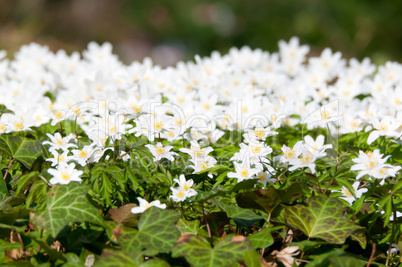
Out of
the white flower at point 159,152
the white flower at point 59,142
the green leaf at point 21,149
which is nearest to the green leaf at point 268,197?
the white flower at point 159,152

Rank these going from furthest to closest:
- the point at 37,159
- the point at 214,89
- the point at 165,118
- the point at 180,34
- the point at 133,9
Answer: the point at 133,9
the point at 180,34
the point at 214,89
the point at 165,118
the point at 37,159

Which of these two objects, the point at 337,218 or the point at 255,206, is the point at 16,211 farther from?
the point at 337,218

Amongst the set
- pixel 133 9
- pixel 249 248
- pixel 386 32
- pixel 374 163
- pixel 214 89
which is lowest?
pixel 249 248

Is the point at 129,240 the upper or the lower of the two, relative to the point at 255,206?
lower

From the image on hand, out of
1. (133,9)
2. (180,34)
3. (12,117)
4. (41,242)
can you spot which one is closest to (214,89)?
(12,117)

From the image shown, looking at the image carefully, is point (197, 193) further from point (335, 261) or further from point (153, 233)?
point (335, 261)

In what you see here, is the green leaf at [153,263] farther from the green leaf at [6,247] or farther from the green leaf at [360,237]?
the green leaf at [360,237]

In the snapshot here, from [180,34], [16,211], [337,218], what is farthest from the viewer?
[180,34]
